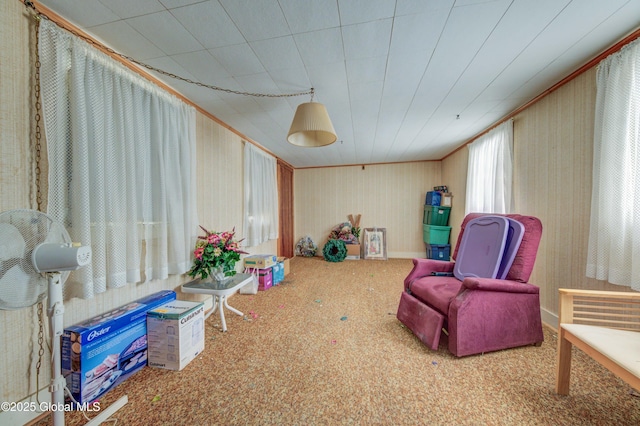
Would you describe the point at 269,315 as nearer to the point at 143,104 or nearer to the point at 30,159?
the point at 30,159

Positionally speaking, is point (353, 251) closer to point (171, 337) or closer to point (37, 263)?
point (171, 337)

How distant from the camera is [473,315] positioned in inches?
60.3

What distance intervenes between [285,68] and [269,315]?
236cm

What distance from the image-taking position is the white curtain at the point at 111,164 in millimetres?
1206

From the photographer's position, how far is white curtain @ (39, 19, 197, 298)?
1206 millimetres

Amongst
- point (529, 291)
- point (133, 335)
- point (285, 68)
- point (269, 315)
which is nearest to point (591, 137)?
point (529, 291)

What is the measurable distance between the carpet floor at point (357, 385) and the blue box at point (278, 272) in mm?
1130

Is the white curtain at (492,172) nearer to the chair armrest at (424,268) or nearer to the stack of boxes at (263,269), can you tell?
the chair armrest at (424,268)

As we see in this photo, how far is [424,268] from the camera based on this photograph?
2197mm

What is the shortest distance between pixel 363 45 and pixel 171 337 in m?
2.49

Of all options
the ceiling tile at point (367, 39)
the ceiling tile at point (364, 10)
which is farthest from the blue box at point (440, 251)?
the ceiling tile at point (364, 10)

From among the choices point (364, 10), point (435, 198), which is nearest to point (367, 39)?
point (364, 10)

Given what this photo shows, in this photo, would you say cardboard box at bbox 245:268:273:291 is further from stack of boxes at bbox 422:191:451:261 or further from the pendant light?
stack of boxes at bbox 422:191:451:261

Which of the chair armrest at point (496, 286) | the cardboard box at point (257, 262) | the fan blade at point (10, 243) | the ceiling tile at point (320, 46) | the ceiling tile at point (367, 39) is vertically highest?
the ceiling tile at point (367, 39)
